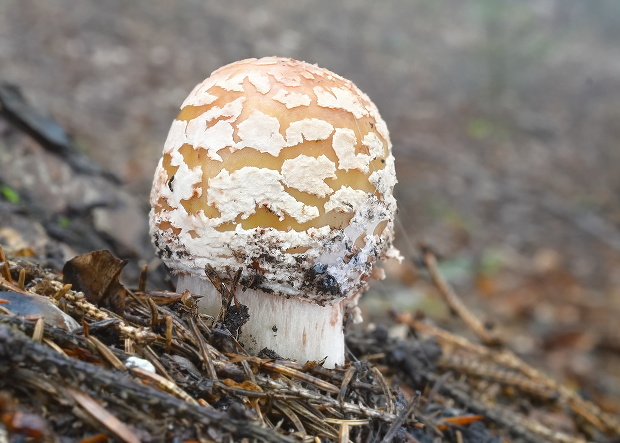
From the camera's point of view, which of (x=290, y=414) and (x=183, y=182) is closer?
(x=290, y=414)

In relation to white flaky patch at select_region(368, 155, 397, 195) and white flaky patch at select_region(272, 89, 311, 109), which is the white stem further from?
white flaky patch at select_region(272, 89, 311, 109)

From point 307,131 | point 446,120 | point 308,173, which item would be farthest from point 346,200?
point 446,120

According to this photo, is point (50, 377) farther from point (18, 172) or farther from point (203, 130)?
point (18, 172)

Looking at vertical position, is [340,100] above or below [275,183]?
above

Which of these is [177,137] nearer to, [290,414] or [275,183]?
[275,183]

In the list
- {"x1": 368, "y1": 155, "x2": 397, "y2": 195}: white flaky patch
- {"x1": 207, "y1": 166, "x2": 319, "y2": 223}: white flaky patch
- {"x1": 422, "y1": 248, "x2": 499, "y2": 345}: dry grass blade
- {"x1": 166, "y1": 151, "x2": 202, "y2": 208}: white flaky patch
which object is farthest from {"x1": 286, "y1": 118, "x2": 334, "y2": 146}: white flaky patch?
{"x1": 422, "y1": 248, "x2": 499, "y2": 345}: dry grass blade

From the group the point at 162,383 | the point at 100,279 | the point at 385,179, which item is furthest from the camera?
the point at 385,179

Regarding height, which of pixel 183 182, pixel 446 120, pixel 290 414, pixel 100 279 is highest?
pixel 446 120

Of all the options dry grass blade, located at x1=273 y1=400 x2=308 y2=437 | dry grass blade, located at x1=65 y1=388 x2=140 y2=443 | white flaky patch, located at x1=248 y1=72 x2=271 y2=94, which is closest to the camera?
dry grass blade, located at x1=65 y1=388 x2=140 y2=443
